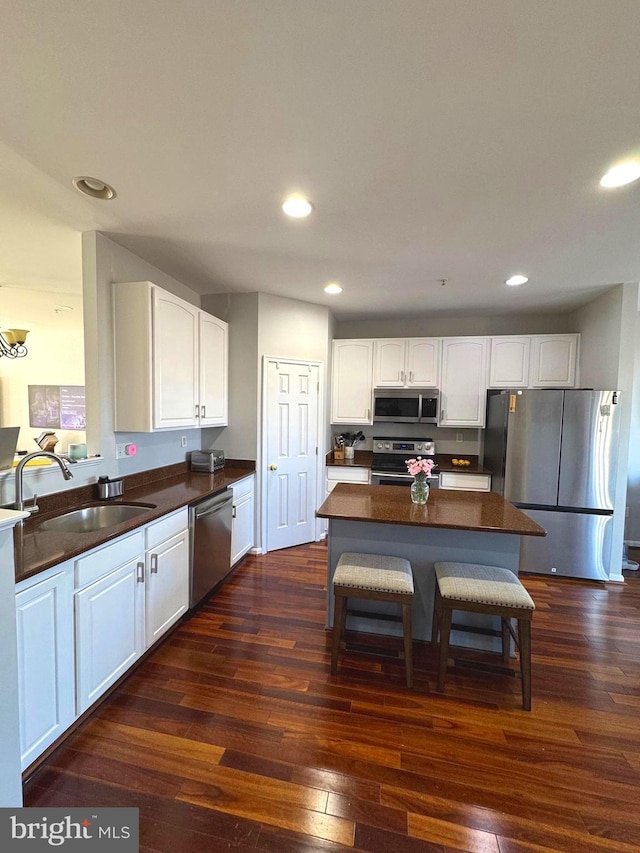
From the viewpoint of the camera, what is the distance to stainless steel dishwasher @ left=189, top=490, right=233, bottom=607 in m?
2.54

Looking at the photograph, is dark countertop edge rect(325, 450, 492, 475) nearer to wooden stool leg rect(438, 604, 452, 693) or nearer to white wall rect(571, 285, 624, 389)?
white wall rect(571, 285, 624, 389)

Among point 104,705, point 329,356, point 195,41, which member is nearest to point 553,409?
point 329,356

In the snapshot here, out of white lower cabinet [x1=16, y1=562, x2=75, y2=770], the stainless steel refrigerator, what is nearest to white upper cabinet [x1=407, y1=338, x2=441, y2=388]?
the stainless steel refrigerator

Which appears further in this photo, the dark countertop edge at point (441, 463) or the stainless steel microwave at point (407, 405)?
the stainless steel microwave at point (407, 405)

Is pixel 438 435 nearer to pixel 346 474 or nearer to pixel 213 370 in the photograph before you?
pixel 346 474

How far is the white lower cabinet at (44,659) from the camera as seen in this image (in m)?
1.35

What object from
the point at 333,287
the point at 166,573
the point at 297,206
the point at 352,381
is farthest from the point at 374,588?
the point at 352,381

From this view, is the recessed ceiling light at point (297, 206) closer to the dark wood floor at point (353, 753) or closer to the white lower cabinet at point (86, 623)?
the white lower cabinet at point (86, 623)

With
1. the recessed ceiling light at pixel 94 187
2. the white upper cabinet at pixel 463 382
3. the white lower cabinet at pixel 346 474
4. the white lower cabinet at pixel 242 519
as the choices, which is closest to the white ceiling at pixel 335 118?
the recessed ceiling light at pixel 94 187

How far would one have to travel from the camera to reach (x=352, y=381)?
439 centimetres

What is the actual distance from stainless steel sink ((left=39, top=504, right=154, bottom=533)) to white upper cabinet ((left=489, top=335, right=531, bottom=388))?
12.3ft

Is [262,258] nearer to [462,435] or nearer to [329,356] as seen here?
[329,356]

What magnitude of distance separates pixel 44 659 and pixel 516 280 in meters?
3.97

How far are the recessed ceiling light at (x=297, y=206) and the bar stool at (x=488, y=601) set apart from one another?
223cm
